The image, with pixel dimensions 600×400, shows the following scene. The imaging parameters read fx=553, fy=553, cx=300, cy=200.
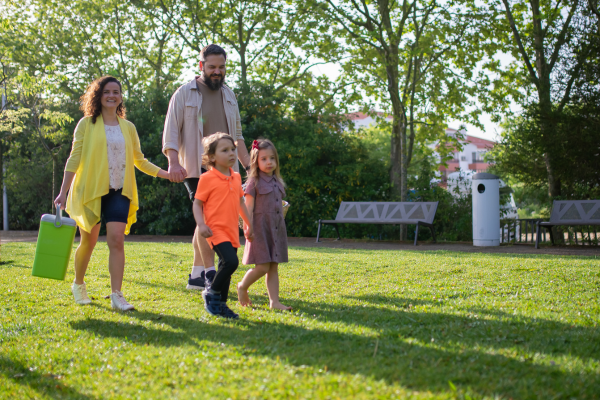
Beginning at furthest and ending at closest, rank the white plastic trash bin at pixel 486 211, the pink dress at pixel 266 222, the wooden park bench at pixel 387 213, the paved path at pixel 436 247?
the wooden park bench at pixel 387 213 → the white plastic trash bin at pixel 486 211 → the paved path at pixel 436 247 → the pink dress at pixel 266 222

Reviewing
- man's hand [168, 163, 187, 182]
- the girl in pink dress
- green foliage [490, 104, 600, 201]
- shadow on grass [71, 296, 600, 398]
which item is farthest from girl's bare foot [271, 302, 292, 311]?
green foliage [490, 104, 600, 201]

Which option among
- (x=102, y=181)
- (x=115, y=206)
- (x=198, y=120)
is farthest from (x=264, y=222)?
(x=198, y=120)

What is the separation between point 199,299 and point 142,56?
785 inches

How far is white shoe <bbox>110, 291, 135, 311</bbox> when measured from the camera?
4402mm

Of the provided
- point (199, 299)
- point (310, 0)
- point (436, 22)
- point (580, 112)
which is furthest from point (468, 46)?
point (199, 299)

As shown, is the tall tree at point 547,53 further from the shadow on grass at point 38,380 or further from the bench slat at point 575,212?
the shadow on grass at point 38,380

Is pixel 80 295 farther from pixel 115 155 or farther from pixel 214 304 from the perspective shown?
pixel 214 304

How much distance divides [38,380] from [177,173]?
8.36ft

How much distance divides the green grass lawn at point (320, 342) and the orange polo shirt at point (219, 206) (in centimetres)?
61

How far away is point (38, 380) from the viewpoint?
2744 millimetres

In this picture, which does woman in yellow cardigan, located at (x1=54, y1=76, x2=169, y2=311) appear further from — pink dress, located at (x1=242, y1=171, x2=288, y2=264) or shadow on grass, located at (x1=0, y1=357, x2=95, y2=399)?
shadow on grass, located at (x1=0, y1=357, x2=95, y2=399)

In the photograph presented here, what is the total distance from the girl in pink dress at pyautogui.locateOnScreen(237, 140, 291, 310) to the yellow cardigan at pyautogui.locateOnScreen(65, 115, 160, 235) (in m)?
1.11

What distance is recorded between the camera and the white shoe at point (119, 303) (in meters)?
4.40

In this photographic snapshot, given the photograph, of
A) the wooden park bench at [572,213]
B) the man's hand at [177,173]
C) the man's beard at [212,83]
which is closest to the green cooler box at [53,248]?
the man's hand at [177,173]
